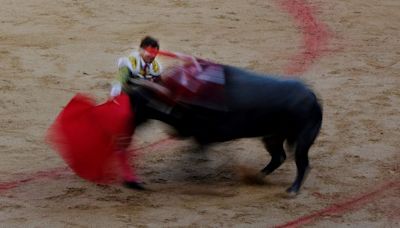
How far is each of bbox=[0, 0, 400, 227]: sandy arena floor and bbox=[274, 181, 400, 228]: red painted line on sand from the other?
0.01 meters

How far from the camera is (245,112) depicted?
6434 mm

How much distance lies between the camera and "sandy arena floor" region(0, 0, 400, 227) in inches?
247

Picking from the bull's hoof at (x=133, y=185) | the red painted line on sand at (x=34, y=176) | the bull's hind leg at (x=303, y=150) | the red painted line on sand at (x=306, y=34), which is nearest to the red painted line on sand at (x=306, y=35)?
the red painted line on sand at (x=306, y=34)

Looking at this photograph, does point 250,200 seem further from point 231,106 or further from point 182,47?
point 182,47

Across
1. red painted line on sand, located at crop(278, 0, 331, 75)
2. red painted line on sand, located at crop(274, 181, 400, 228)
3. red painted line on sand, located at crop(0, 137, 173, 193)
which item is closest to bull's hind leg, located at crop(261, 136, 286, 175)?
red painted line on sand, located at crop(274, 181, 400, 228)

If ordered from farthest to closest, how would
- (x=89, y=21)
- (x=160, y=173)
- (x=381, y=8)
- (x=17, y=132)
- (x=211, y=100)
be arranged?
(x=381, y=8) < (x=89, y=21) < (x=17, y=132) < (x=160, y=173) < (x=211, y=100)

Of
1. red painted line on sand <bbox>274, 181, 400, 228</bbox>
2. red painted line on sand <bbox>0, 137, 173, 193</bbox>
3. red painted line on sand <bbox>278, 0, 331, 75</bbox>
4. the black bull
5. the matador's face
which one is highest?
the matador's face

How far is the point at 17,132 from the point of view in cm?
764

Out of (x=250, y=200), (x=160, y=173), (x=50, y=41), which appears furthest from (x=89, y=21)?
(x=250, y=200)

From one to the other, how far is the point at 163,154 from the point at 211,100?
3.64 feet

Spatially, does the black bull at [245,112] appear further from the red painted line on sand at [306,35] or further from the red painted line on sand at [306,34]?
the red painted line on sand at [306,34]

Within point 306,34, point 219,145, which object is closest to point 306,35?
point 306,34

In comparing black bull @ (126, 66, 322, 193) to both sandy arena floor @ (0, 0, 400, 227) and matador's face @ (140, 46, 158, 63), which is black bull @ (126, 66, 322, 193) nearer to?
matador's face @ (140, 46, 158, 63)

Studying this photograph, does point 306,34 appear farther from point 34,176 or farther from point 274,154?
point 34,176
